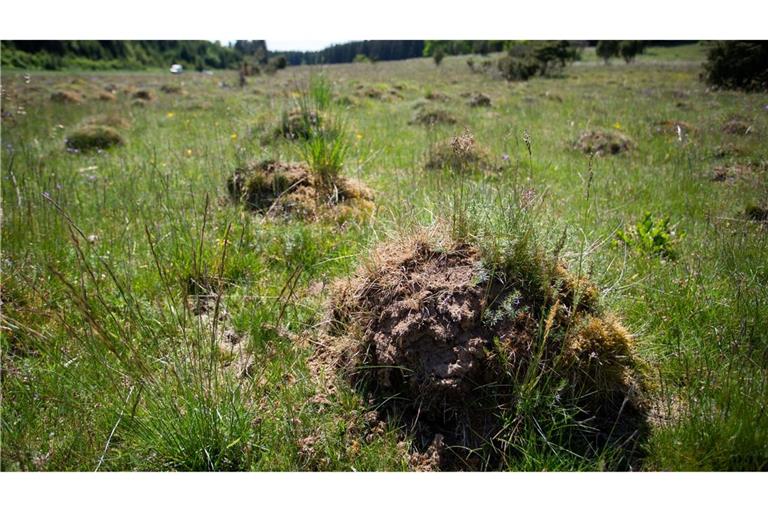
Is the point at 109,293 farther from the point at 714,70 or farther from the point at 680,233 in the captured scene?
the point at 714,70

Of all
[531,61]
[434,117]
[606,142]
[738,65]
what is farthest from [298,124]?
[531,61]

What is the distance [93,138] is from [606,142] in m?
8.87

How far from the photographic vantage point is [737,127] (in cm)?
398

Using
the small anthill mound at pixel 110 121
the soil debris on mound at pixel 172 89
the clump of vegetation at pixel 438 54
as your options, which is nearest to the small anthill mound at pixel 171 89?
the soil debris on mound at pixel 172 89

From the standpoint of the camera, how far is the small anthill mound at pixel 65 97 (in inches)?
593

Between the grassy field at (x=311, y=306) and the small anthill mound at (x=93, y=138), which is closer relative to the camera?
the grassy field at (x=311, y=306)

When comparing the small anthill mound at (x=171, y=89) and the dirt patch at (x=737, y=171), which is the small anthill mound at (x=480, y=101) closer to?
the dirt patch at (x=737, y=171)

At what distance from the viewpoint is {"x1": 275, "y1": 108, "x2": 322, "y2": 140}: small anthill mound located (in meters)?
5.16

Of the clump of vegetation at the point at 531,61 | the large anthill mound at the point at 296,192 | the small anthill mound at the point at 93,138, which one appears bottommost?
the large anthill mound at the point at 296,192

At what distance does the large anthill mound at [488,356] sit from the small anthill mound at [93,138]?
838cm

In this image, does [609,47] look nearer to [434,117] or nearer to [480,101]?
[434,117]

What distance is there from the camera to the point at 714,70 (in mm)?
3791

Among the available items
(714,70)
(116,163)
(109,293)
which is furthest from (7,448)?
(116,163)

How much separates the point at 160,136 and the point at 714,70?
9.19m
